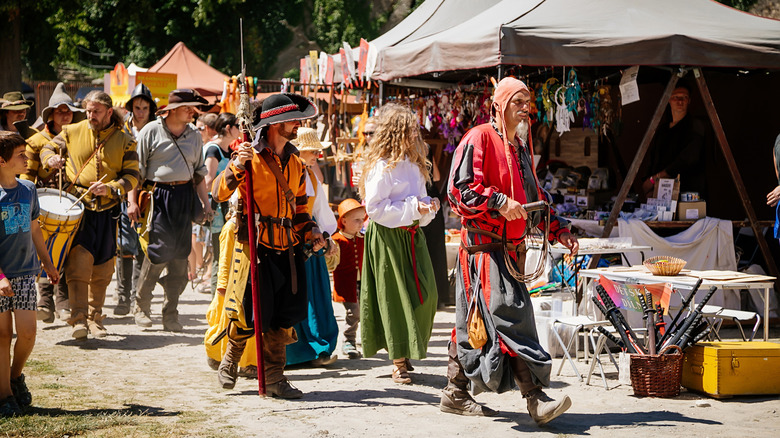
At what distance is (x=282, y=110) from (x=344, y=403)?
180 cm

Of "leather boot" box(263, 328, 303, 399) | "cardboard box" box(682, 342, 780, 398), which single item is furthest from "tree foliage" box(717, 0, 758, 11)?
"leather boot" box(263, 328, 303, 399)

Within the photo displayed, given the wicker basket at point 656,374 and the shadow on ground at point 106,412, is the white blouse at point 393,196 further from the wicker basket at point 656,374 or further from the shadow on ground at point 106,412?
the shadow on ground at point 106,412

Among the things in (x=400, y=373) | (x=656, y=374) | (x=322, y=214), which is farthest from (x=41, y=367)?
(x=656, y=374)

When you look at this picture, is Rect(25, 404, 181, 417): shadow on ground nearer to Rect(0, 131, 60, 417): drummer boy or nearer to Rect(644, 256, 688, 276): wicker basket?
Rect(0, 131, 60, 417): drummer boy

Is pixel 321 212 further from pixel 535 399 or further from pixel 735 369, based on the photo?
pixel 735 369

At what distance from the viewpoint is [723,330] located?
7.98m

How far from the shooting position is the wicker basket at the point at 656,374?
5.55 meters

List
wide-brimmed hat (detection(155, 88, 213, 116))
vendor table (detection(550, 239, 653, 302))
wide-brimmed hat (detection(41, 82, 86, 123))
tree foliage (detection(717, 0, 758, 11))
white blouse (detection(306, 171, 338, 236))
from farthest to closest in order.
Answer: tree foliage (detection(717, 0, 758, 11)) < wide-brimmed hat (detection(41, 82, 86, 123)) < wide-brimmed hat (detection(155, 88, 213, 116)) < vendor table (detection(550, 239, 653, 302)) < white blouse (detection(306, 171, 338, 236))

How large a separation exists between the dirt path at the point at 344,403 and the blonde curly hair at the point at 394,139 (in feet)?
4.89

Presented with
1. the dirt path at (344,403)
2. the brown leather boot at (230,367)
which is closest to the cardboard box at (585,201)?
the dirt path at (344,403)

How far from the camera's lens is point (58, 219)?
22.9 ft

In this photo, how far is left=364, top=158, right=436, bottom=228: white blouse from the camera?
18.8 ft

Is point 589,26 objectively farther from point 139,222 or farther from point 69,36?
point 69,36

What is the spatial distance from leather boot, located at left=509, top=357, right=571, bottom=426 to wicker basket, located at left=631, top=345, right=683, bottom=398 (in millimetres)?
1049
